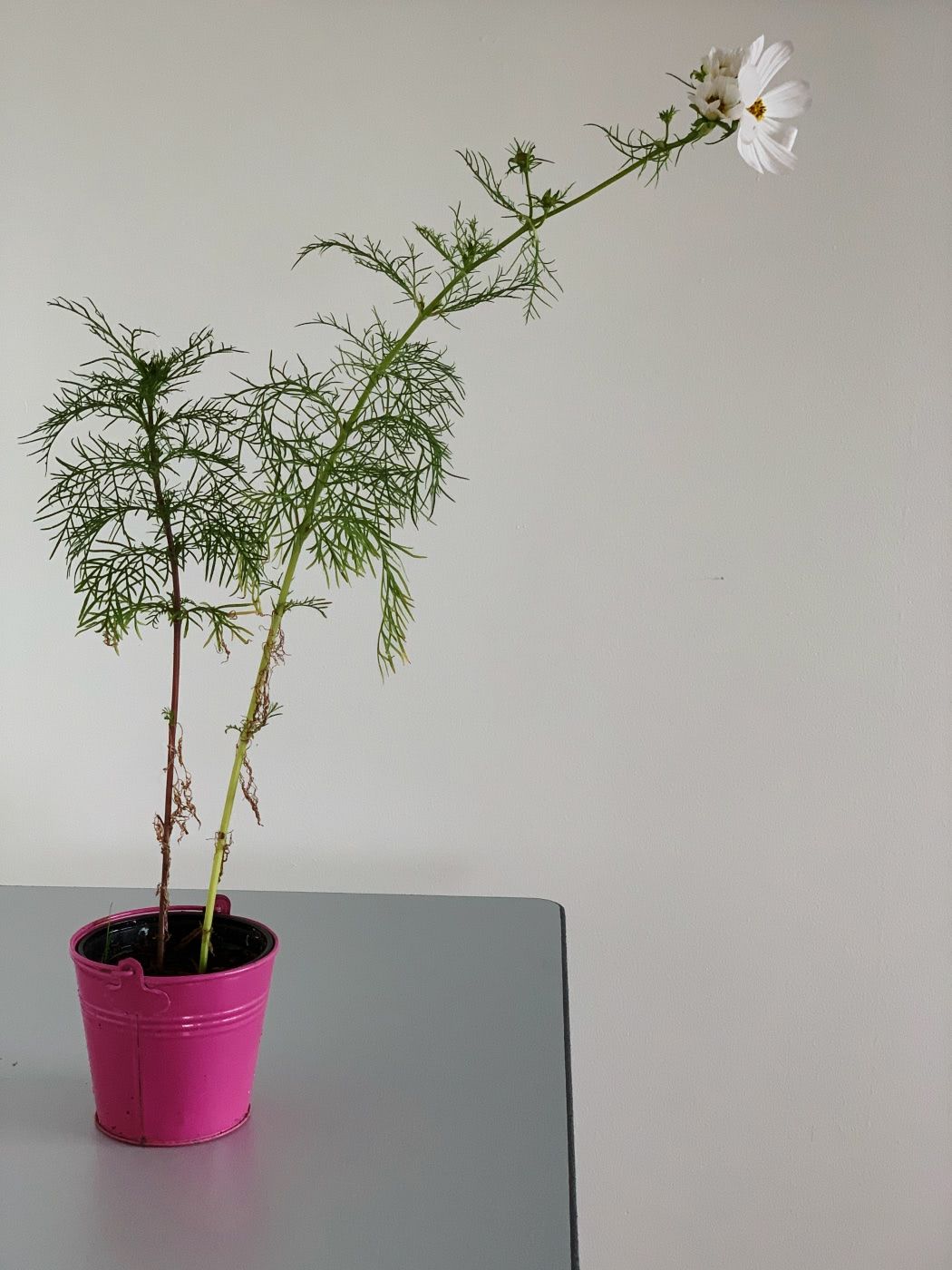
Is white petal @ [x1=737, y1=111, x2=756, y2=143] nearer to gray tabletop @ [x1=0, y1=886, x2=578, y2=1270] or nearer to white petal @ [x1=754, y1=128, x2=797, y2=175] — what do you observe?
white petal @ [x1=754, y1=128, x2=797, y2=175]

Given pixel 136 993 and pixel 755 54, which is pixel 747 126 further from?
pixel 136 993

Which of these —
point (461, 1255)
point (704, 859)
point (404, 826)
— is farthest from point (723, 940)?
point (461, 1255)

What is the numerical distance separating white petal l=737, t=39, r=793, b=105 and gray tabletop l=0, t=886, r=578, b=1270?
2.35 feet

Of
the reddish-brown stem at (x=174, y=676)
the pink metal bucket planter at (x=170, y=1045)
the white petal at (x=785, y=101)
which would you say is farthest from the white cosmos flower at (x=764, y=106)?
the pink metal bucket planter at (x=170, y=1045)

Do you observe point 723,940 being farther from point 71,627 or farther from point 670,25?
point 670,25

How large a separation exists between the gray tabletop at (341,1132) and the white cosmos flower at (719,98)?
2.31 ft

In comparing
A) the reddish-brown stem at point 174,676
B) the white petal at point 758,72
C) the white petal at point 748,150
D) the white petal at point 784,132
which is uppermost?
the white petal at point 758,72

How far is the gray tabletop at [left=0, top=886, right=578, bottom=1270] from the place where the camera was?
75cm

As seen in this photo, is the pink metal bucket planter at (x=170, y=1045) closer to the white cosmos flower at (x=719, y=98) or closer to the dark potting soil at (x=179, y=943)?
the dark potting soil at (x=179, y=943)

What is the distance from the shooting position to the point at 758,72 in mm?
751

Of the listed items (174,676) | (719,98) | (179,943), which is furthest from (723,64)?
(179,943)

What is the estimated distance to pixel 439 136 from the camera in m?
1.48

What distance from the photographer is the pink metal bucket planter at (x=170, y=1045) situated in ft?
2.72

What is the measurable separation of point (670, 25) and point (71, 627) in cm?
104
